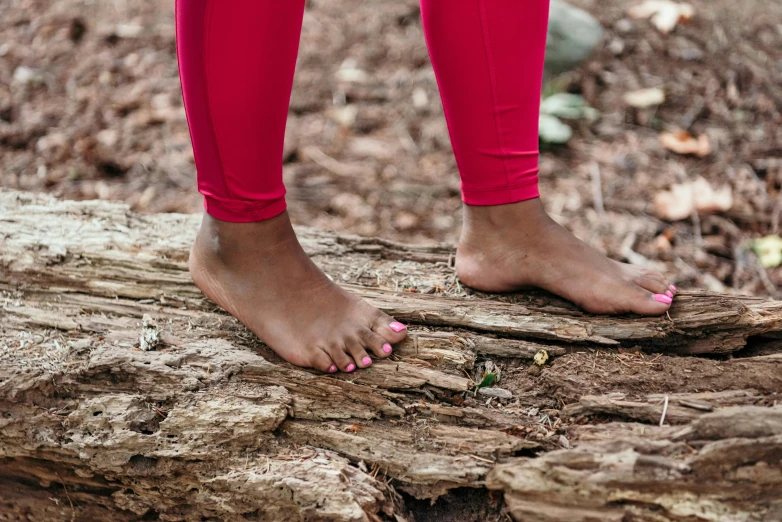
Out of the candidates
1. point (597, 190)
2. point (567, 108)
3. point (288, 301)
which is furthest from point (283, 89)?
point (567, 108)

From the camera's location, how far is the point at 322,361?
1.39 metres

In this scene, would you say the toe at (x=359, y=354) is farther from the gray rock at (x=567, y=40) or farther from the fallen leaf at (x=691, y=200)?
the gray rock at (x=567, y=40)

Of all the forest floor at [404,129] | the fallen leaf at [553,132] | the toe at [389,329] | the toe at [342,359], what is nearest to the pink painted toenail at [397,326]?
the toe at [389,329]

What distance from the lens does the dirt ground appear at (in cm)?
273

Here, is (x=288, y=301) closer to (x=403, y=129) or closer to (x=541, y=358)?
(x=541, y=358)

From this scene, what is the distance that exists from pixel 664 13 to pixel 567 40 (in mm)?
697

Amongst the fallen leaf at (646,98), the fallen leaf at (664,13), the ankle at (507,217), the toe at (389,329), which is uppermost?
the fallen leaf at (664,13)

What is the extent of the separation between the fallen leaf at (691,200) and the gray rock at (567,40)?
3.14 ft

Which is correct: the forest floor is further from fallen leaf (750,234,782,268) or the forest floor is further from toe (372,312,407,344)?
toe (372,312,407,344)

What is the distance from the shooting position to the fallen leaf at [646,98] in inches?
128

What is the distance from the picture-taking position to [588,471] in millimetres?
1124

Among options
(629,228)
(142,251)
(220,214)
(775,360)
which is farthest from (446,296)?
(629,228)

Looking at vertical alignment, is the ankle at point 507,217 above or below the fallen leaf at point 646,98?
below

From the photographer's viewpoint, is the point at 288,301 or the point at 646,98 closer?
the point at 288,301
